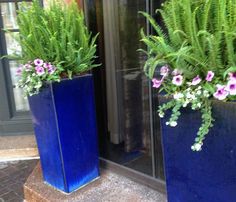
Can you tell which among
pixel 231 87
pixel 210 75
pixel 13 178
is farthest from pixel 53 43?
pixel 13 178

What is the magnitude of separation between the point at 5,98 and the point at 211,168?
10.3ft

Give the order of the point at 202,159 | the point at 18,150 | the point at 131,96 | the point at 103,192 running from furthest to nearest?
the point at 18,150 < the point at 131,96 < the point at 103,192 < the point at 202,159

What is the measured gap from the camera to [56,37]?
2.26 meters

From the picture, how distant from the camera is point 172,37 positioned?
1.52m

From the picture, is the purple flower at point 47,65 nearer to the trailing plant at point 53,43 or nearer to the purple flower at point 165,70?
the trailing plant at point 53,43

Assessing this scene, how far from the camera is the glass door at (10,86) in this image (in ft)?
12.8

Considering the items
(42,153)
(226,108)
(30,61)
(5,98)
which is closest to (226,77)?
(226,108)

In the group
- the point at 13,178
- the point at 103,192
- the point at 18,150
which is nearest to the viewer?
the point at 103,192

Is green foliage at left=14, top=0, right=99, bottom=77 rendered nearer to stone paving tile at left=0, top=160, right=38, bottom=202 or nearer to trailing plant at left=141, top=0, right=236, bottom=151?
trailing plant at left=141, top=0, right=236, bottom=151

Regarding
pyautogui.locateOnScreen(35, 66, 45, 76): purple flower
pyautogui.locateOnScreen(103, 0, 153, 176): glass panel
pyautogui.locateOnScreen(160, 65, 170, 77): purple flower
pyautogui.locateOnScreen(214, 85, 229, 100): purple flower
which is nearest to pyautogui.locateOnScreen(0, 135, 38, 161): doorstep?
pyautogui.locateOnScreen(103, 0, 153, 176): glass panel

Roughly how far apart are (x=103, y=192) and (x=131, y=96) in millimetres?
831

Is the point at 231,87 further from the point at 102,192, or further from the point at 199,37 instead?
the point at 102,192

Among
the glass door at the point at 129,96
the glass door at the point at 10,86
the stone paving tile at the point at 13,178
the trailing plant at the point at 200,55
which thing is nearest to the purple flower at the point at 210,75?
the trailing plant at the point at 200,55

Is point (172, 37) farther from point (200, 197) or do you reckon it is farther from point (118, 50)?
point (118, 50)
